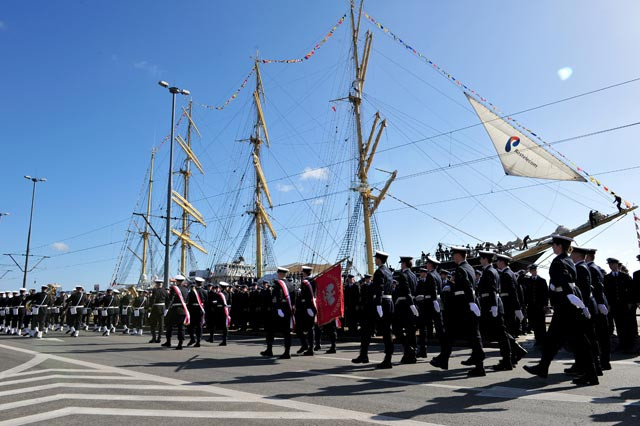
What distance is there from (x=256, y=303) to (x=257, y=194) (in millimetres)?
29345

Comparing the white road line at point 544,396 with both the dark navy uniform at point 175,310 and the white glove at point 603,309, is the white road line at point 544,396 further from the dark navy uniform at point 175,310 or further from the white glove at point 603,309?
the dark navy uniform at point 175,310

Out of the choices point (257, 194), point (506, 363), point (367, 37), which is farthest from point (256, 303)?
point (257, 194)

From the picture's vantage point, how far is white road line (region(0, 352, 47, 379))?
27.7 feet

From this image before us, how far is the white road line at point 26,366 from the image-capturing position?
27.7ft

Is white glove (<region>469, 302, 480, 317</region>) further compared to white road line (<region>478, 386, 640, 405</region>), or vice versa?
white glove (<region>469, 302, 480, 317</region>)

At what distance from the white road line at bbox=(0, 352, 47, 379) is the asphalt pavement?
45 millimetres

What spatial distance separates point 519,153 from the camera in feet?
78.6

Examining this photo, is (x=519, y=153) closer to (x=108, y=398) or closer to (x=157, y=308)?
(x=157, y=308)

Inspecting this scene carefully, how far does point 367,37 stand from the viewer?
101 feet

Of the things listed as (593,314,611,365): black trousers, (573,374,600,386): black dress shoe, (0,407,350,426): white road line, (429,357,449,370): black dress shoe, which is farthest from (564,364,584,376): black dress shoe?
(0,407,350,426): white road line

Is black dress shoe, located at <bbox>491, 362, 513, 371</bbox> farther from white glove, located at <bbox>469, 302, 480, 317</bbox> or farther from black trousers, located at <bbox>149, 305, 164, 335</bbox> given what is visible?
black trousers, located at <bbox>149, 305, 164, 335</bbox>

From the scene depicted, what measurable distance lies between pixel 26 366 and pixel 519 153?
906 inches

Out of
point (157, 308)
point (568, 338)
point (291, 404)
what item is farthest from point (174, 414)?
point (157, 308)

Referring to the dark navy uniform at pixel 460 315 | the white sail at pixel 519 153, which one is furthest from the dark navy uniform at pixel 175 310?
the white sail at pixel 519 153
